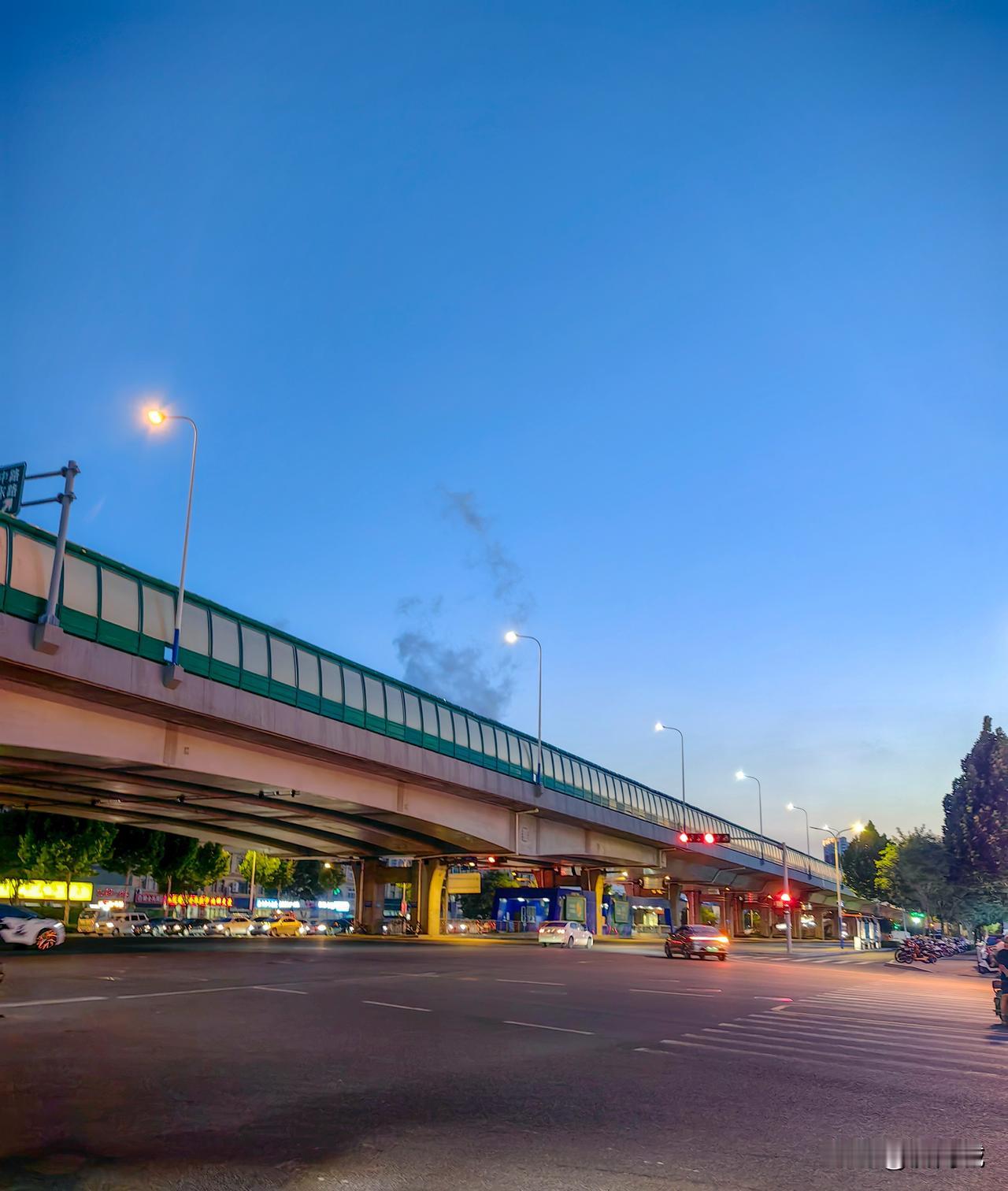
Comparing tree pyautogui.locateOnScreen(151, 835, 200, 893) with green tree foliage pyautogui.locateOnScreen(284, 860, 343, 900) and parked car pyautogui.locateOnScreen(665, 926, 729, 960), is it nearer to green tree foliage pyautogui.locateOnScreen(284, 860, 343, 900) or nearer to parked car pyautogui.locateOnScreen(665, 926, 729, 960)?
parked car pyautogui.locateOnScreen(665, 926, 729, 960)

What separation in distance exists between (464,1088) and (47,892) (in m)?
91.2

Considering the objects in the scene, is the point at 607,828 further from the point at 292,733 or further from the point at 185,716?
the point at 185,716

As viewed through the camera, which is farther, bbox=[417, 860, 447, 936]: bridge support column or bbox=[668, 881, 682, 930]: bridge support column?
bbox=[668, 881, 682, 930]: bridge support column

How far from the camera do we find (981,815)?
251 feet

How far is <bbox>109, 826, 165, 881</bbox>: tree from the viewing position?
6391cm

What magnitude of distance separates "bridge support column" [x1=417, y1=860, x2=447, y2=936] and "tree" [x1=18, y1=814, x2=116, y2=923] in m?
23.0

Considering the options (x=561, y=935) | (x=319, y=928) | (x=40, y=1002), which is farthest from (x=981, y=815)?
(x=40, y=1002)

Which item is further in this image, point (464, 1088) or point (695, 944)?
point (695, 944)

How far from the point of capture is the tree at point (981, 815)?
75.3 m

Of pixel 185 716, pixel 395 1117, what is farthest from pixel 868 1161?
pixel 185 716

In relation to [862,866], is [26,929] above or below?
below

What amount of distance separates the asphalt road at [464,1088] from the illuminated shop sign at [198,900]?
3426 inches

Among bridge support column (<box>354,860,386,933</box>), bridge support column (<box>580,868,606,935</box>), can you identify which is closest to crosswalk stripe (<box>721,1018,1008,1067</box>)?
bridge support column (<box>354,860,386,933</box>)

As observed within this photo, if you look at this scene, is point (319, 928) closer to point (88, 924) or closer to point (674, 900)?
point (88, 924)
